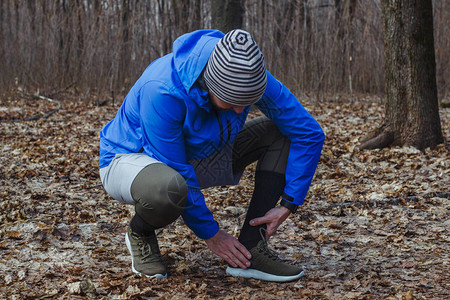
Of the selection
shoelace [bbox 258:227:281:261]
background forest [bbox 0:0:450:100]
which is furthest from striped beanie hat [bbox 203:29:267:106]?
background forest [bbox 0:0:450:100]

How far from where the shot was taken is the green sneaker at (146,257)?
225 centimetres

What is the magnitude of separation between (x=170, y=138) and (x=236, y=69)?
0.43 metres

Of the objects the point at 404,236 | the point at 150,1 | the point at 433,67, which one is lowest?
the point at 404,236

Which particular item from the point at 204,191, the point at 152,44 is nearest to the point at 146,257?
the point at 204,191

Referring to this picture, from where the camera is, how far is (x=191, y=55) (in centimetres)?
195

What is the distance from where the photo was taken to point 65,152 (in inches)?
198

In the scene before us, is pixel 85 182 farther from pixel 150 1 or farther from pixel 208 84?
pixel 150 1

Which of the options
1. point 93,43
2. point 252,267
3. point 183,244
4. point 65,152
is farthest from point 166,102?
point 93,43

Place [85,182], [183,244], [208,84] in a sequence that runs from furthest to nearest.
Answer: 1. [85,182]
2. [183,244]
3. [208,84]

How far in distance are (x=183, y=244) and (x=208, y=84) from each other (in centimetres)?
123

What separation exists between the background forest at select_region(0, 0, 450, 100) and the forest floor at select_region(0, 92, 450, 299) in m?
3.79

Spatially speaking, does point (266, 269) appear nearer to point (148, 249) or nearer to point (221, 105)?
point (148, 249)

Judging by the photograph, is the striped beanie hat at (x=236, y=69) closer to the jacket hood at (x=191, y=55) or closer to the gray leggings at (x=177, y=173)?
the jacket hood at (x=191, y=55)

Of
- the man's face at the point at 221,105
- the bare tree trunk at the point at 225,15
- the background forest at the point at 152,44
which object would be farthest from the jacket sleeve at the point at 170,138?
the background forest at the point at 152,44
